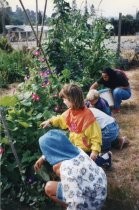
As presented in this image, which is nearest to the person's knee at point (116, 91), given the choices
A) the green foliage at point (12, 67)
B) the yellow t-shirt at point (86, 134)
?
the yellow t-shirt at point (86, 134)

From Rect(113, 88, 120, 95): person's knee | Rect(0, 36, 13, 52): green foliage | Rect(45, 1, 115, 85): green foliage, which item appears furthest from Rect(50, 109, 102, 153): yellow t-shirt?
Rect(0, 36, 13, 52): green foliage

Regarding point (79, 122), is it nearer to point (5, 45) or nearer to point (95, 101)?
point (95, 101)

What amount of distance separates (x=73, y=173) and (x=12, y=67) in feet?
23.3

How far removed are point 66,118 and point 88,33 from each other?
4.61 metres

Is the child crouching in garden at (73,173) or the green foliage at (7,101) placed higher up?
the green foliage at (7,101)

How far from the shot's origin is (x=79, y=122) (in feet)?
14.1

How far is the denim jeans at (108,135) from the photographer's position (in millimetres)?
5020

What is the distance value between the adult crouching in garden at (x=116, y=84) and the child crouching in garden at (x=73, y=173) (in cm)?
349

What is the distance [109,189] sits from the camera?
171 inches

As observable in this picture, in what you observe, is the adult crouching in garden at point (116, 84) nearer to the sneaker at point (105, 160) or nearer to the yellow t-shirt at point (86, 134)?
the sneaker at point (105, 160)

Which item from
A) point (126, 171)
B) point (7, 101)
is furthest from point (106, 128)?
point (7, 101)

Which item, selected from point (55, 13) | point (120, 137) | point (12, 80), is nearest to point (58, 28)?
point (55, 13)

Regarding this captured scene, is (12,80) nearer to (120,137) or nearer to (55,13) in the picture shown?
(55,13)

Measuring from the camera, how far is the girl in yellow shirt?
4.11 metres
